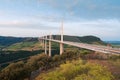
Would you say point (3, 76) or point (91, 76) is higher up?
point (91, 76)

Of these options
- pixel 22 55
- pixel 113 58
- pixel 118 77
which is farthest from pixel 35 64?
pixel 22 55

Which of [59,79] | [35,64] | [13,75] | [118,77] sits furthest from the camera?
[35,64]

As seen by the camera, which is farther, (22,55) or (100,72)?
(22,55)

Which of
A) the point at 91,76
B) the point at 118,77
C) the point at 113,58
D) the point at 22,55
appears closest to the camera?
the point at 91,76

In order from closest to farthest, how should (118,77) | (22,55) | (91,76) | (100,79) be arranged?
1. (100,79)
2. (91,76)
3. (118,77)
4. (22,55)

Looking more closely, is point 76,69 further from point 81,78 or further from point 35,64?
point 35,64

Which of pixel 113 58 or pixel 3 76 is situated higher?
pixel 113 58

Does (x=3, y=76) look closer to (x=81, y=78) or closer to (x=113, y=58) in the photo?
(x=113, y=58)

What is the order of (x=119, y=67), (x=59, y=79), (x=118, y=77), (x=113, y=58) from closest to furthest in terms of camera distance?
1. (x=59, y=79)
2. (x=118, y=77)
3. (x=119, y=67)
4. (x=113, y=58)

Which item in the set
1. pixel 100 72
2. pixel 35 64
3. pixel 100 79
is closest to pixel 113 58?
pixel 100 72
